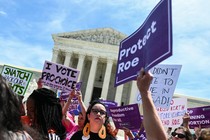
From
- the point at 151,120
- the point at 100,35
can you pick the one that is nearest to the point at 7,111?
the point at 151,120

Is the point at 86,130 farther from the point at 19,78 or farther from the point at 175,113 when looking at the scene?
the point at 19,78

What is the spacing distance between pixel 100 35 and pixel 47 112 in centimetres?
4960

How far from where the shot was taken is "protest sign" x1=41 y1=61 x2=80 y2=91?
7.68m

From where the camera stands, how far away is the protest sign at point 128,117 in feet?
20.4

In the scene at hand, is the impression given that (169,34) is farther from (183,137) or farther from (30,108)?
(183,137)

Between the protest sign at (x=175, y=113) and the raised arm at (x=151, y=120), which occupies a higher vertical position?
the protest sign at (x=175, y=113)

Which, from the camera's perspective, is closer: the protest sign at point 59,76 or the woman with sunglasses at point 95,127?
the woman with sunglasses at point 95,127

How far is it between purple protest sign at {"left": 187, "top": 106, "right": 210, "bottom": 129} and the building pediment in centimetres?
4403

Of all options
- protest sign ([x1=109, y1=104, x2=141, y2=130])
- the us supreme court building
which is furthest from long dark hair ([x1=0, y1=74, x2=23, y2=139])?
the us supreme court building

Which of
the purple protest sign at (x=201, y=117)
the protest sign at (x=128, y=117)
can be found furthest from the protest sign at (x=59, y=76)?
the purple protest sign at (x=201, y=117)

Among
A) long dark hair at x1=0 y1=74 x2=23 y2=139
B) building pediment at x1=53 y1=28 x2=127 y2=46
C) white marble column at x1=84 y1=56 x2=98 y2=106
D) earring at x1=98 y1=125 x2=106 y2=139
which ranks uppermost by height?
building pediment at x1=53 y1=28 x2=127 y2=46

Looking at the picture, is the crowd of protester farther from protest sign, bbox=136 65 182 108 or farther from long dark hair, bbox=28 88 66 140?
protest sign, bbox=136 65 182 108

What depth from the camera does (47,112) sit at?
323 cm

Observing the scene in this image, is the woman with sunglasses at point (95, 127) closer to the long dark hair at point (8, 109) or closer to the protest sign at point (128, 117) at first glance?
the protest sign at point (128, 117)
